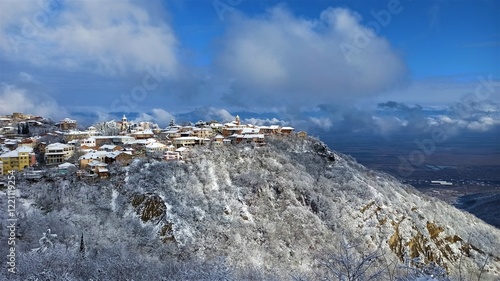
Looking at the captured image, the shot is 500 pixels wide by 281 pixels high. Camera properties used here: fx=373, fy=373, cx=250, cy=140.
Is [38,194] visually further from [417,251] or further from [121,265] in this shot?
[417,251]

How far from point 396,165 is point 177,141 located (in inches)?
4231

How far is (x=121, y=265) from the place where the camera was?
1060 inches

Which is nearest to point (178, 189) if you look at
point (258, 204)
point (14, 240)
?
point (258, 204)

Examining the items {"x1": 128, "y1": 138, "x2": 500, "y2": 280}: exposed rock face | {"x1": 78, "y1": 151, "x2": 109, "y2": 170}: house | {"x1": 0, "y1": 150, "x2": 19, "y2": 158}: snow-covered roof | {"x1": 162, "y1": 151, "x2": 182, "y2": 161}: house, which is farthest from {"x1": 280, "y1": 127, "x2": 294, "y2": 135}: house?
{"x1": 0, "y1": 150, "x2": 19, "y2": 158}: snow-covered roof

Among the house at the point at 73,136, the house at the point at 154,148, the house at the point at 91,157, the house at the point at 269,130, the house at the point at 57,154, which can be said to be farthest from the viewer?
the house at the point at 269,130

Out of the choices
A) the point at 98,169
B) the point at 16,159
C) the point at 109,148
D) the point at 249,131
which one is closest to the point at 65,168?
the point at 98,169

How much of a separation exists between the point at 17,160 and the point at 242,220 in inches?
1202

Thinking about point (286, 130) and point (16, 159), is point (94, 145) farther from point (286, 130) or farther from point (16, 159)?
point (286, 130)

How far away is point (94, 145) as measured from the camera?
60.2 meters

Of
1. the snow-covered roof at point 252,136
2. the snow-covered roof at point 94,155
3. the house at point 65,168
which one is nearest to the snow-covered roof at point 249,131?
the snow-covered roof at point 252,136

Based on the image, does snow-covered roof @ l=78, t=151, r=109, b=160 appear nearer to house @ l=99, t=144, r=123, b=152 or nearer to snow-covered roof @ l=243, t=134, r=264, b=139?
house @ l=99, t=144, r=123, b=152

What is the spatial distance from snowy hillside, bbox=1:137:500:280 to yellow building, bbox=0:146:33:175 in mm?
6084

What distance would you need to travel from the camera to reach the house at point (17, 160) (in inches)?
1879

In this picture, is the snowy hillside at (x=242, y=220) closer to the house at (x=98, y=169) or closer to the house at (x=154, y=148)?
the house at (x=98, y=169)
